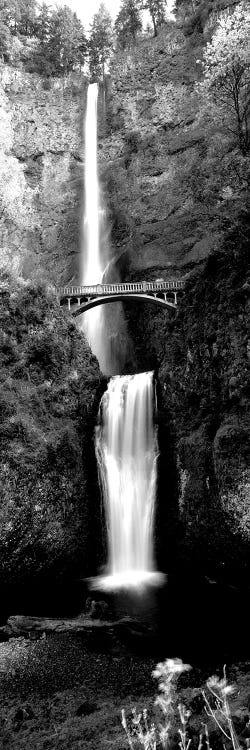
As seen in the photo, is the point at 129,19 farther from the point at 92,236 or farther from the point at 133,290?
the point at 133,290

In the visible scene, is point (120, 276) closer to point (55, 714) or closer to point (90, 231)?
point (90, 231)

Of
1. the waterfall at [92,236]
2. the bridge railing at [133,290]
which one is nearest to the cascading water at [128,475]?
the bridge railing at [133,290]

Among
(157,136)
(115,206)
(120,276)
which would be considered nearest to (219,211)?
(120,276)

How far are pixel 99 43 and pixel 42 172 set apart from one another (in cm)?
2186

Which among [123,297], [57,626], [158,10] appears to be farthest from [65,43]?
[57,626]

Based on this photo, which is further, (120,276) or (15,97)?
(15,97)

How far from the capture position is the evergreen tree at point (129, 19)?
178 ft

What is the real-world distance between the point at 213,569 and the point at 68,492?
6251 mm

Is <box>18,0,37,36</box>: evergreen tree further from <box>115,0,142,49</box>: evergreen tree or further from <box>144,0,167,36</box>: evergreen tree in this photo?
<box>144,0,167,36</box>: evergreen tree

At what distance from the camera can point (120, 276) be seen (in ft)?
120

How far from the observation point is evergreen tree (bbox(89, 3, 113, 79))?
171ft

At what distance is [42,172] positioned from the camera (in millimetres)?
43062

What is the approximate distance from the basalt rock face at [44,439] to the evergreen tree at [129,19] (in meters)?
48.7

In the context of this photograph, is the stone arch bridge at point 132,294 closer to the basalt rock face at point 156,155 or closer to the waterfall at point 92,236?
the basalt rock face at point 156,155
